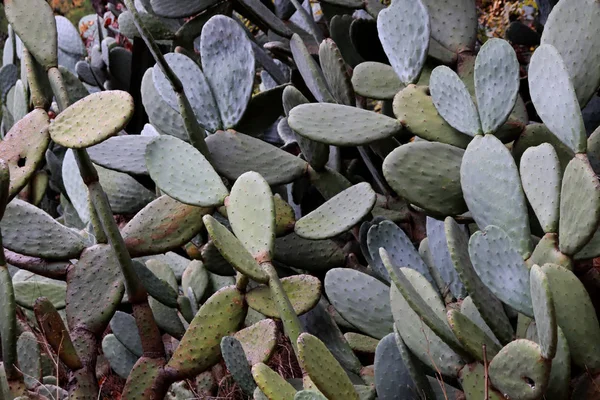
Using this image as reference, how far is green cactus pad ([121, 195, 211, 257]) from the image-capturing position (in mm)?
1824

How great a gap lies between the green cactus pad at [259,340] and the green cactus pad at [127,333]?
0.45 m

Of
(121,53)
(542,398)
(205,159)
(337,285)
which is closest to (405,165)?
(337,285)

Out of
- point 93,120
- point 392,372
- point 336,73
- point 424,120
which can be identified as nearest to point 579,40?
point 424,120

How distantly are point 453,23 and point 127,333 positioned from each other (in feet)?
4.06

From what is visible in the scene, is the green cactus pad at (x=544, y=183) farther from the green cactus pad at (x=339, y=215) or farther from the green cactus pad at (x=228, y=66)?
the green cactus pad at (x=228, y=66)

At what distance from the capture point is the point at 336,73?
7.12 feet

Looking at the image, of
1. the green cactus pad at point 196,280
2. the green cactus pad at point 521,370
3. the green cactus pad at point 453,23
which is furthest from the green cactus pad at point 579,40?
the green cactus pad at point 196,280

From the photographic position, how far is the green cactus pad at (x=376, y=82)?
2.11 meters

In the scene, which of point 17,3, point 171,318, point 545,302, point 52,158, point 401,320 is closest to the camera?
point 545,302

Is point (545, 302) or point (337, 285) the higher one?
point (545, 302)

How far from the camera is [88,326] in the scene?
5.78ft

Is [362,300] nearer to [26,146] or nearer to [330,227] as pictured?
[330,227]

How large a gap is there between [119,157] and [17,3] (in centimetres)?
46

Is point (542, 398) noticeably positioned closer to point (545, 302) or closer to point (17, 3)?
point (545, 302)
